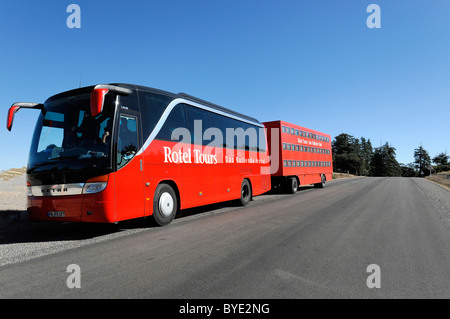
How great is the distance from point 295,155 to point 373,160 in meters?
117

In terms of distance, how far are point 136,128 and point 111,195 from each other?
5.52 ft

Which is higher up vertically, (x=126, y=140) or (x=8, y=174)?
(x=126, y=140)

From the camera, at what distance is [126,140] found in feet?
21.1

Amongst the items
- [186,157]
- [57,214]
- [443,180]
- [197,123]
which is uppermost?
[197,123]

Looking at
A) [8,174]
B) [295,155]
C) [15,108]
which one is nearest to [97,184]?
[15,108]

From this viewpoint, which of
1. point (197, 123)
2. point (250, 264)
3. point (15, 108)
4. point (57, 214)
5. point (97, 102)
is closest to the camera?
point (250, 264)

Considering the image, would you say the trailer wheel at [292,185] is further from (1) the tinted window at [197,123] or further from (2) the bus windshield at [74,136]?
(2) the bus windshield at [74,136]

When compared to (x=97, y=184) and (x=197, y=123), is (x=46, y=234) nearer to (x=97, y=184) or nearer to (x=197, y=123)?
(x=97, y=184)

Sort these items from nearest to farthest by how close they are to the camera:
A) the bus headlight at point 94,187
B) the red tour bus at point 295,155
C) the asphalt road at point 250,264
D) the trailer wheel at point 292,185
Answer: the asphalt road at point 250,264 < the bus headlight at point 94,187 < the red tour bus at point 295,155 < the trailer wheel at point 292,185

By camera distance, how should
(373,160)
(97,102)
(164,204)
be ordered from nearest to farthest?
(97,102) < (164,204) < (373,160)

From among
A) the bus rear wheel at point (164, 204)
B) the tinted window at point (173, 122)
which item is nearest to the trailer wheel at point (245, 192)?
the bus rear wheel at point (164, 204)

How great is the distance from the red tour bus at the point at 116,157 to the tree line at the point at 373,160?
9075cm

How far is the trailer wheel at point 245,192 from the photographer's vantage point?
11.7 m
